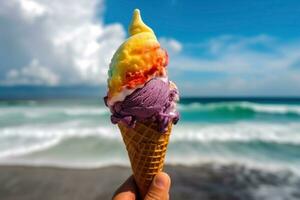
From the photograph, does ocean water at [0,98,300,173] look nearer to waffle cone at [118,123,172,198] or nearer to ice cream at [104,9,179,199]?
waffle cone at [118,123,172,198]

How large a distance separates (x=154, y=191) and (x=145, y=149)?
1.31ft

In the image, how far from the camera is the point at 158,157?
2445 mm

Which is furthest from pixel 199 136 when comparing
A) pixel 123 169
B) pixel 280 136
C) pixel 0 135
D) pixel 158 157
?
pixel 158 157

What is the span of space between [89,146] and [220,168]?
4749 mm

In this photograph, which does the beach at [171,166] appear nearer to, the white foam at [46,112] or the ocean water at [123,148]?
the ocean water at [123,148]

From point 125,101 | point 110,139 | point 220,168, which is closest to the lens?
point 125,101

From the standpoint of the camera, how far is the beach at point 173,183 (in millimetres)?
6281

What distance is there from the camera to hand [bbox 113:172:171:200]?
2.05 m

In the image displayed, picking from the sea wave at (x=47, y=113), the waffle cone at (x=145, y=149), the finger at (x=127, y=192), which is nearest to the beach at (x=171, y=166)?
the waffle cone at (x=145, y=149)

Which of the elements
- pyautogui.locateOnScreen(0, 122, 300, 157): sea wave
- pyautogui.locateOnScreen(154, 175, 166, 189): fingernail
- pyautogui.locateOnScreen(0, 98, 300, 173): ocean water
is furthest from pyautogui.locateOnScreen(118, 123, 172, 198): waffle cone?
pyautogui.locateOnScreen(0, 122, 300, 157): sea wave

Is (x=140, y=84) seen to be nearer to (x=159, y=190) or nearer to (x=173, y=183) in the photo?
(x=159, y=190)

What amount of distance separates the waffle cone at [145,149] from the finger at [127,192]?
0.18 ft

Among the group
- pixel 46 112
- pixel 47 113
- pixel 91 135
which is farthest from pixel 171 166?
pixel 46 112

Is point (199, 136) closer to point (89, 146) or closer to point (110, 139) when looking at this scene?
point (110, 139)
